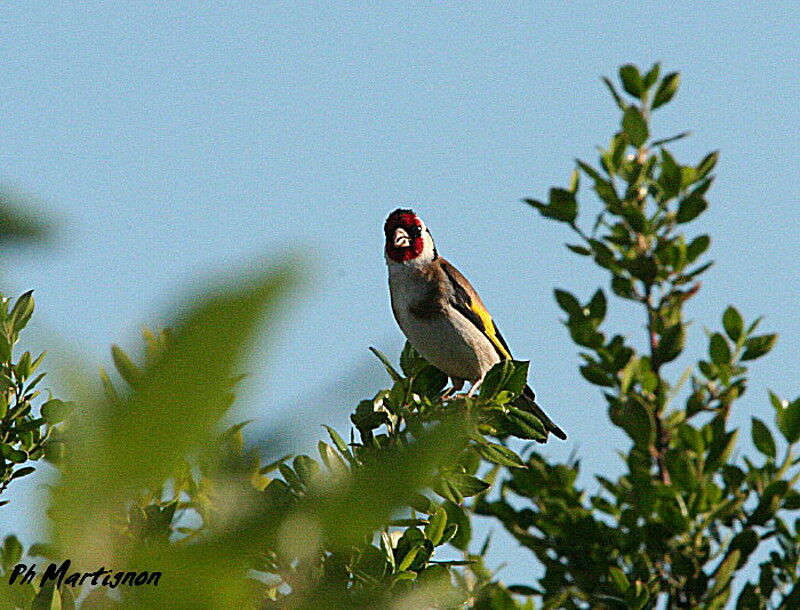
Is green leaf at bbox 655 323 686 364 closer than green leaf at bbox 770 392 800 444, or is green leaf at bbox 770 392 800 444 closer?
green leaf at bbox 770 392 800 444

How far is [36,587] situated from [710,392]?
437cm

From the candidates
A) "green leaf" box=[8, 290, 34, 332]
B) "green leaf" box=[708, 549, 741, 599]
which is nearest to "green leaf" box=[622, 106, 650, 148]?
"green leaf" box=[708, 549, 741, 599]

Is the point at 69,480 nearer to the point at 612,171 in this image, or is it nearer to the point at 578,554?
the point at 578,554

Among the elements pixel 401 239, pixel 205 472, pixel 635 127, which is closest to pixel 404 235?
pixel 401 239

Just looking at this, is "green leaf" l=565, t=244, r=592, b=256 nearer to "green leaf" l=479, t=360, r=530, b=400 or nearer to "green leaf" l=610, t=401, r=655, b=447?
"green leaf" l=610, t=401, r=655, b=447

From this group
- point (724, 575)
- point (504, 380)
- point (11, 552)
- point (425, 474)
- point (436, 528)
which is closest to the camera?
point (425, 474)

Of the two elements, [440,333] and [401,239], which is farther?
[401,239]

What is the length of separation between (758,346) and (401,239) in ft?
5.77

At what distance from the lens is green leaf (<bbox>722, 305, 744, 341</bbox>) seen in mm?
5078

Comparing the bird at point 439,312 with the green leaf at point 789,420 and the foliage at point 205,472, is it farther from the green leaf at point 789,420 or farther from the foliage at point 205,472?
the foliage at point 205,472

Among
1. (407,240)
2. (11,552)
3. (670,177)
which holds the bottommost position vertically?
(11,552)

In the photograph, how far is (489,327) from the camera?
5613mm

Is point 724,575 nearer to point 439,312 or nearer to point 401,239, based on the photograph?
point 439,312

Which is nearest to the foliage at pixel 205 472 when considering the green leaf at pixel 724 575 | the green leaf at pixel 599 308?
the green leaf at pixel 724 575
